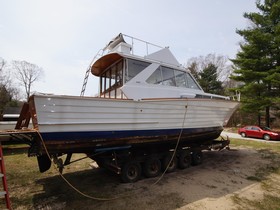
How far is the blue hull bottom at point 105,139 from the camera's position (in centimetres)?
382

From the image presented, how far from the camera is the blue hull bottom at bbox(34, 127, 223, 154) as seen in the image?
12.5 feet

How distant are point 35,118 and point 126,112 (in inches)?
69.5

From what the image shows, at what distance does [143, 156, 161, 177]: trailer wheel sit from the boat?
397mm

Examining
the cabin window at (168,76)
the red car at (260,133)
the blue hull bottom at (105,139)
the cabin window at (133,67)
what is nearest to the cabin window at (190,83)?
the cabin window at (168,76)

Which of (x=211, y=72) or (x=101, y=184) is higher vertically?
(x=211, y=72)

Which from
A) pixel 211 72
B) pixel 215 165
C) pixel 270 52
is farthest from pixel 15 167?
pixel 211 72

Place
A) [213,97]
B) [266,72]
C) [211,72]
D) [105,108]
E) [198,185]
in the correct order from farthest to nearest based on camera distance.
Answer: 1. [211,72]
2. [266,72]
3. [213,97]
4. [198,185]
5. [105,108]

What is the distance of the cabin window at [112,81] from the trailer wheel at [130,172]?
172 cm

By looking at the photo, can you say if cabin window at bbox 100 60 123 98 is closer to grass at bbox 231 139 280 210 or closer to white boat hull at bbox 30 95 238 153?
white boat hull at bbox 30 95 238 153

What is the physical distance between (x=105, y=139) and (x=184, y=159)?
2.98 meters

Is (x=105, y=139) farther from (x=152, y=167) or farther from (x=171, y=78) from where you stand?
(x=171, y=78)

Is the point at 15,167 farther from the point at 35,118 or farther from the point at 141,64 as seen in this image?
the point at 141,64

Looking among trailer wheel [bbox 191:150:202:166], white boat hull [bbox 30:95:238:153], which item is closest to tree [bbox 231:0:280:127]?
trailer wheel [bbox 191:150:202:166]

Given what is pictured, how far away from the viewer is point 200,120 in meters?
5.98
